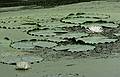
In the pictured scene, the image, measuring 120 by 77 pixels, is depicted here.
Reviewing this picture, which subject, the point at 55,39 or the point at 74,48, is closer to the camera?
the point at 74,48

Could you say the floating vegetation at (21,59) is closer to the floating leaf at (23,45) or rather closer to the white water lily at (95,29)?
the floating leaf at (23,45)

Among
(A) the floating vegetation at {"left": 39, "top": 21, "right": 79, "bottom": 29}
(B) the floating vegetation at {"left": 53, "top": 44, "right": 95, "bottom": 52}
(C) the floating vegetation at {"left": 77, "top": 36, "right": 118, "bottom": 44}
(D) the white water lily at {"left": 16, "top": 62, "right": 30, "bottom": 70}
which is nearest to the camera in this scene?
(D) the white water lily at {"left": 16, "top": 62, "right": 30, "bottom": 70}

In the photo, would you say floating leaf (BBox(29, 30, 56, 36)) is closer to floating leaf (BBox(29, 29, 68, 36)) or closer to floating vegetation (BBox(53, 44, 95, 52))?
floating leaf (BBox(29, 29, 68, 36))

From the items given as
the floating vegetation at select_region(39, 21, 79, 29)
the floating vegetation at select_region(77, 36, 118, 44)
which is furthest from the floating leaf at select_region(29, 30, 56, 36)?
the floating vegetation at select_region(77, 36, 118, 44)

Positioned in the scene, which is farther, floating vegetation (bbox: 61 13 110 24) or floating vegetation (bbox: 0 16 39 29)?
floating vegetation (bbox: 61 13 110 24)

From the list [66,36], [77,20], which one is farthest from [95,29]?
[77,20]

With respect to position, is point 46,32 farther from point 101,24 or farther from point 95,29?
point 101,24

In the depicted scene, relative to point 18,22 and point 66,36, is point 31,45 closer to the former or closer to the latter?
point 66,36

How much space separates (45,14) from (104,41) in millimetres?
2613

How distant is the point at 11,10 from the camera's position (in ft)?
25.4

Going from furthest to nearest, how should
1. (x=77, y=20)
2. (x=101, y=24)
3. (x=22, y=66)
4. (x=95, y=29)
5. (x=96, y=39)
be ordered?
(x=77, y=20) → (x=101, y=24) → (x=95, y=29) → (x=96, y=39) → (x=22, y=66)

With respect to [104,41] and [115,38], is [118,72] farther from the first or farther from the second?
[115,38]

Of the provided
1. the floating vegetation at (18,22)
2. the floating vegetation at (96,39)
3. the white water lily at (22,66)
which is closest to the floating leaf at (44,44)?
the floating vegetation at (96,39)

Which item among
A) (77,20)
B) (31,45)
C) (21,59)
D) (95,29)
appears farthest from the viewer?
(77,20)
